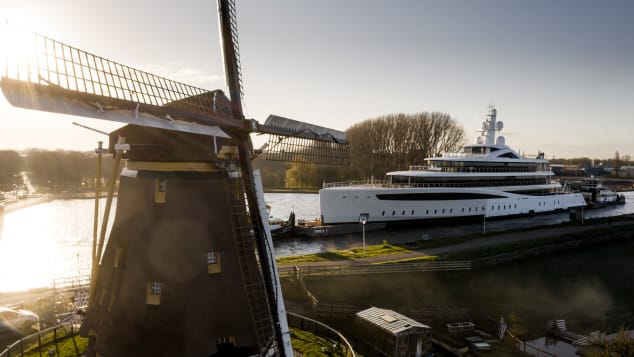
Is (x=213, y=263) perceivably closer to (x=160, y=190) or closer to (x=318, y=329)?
(x=160, y=190)

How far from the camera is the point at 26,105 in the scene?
6.07m

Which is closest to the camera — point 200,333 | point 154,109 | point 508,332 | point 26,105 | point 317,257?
point 26,105

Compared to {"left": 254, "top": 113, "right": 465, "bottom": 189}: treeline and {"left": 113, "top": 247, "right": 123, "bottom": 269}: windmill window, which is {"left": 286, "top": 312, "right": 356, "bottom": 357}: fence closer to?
{"left": 113, "top": 247, "right": 123, "bottom": 269}: windmill window

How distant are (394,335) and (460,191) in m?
30.0

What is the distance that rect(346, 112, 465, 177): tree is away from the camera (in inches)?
2496

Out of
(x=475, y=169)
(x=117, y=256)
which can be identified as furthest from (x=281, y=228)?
(x=117, y=256)

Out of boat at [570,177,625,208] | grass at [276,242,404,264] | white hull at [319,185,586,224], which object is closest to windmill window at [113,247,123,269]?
grass at [276,242,404,264]

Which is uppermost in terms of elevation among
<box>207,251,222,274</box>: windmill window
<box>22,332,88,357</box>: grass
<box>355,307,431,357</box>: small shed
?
<box>207,251,222,274</box>: windmill window

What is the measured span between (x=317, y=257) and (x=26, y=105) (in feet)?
63.2

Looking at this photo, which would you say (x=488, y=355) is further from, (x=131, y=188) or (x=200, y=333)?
(x=131, y=188)

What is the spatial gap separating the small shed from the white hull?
21913mm

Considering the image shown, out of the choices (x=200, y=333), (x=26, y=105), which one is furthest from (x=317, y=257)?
(x=26, y=105)


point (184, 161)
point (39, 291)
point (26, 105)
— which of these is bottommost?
point (39, 291)

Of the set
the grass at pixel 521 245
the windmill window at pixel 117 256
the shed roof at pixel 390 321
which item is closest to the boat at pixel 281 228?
the grass at pixel 521 245
